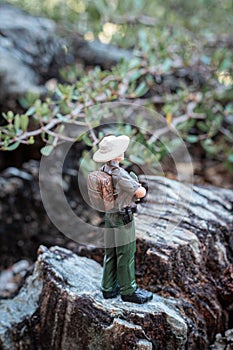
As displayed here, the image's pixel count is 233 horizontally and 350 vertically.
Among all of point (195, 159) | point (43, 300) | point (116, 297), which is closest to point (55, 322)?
point (43, 300)

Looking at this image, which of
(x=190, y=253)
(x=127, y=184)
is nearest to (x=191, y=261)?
(x=190, y=253)

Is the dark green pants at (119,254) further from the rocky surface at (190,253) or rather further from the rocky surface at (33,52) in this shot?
the rocky surface at (33,52)

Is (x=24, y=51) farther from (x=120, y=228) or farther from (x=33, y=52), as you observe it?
(x=120, y=228)

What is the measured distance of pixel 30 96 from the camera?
6.03 ft

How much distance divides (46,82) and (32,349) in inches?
58.0

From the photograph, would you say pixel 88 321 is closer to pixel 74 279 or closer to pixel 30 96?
pixel 74 279

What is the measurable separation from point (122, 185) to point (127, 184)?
0.01 m

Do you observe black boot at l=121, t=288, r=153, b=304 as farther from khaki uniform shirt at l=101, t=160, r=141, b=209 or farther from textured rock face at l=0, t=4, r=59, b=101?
textured rock face at l=0, t=4, r=59, b=101

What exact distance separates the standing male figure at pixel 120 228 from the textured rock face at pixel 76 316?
3cm

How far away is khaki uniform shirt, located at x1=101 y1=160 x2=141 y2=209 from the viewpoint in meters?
1.22

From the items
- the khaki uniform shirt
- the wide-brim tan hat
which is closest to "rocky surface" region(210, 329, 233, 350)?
the khaki uniform shirt

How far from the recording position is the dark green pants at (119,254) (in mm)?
1272

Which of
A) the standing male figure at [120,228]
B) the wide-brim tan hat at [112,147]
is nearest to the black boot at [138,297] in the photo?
the standing male figure at [120,228]

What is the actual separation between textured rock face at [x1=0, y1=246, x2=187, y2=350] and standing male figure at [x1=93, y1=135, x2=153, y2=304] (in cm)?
3
